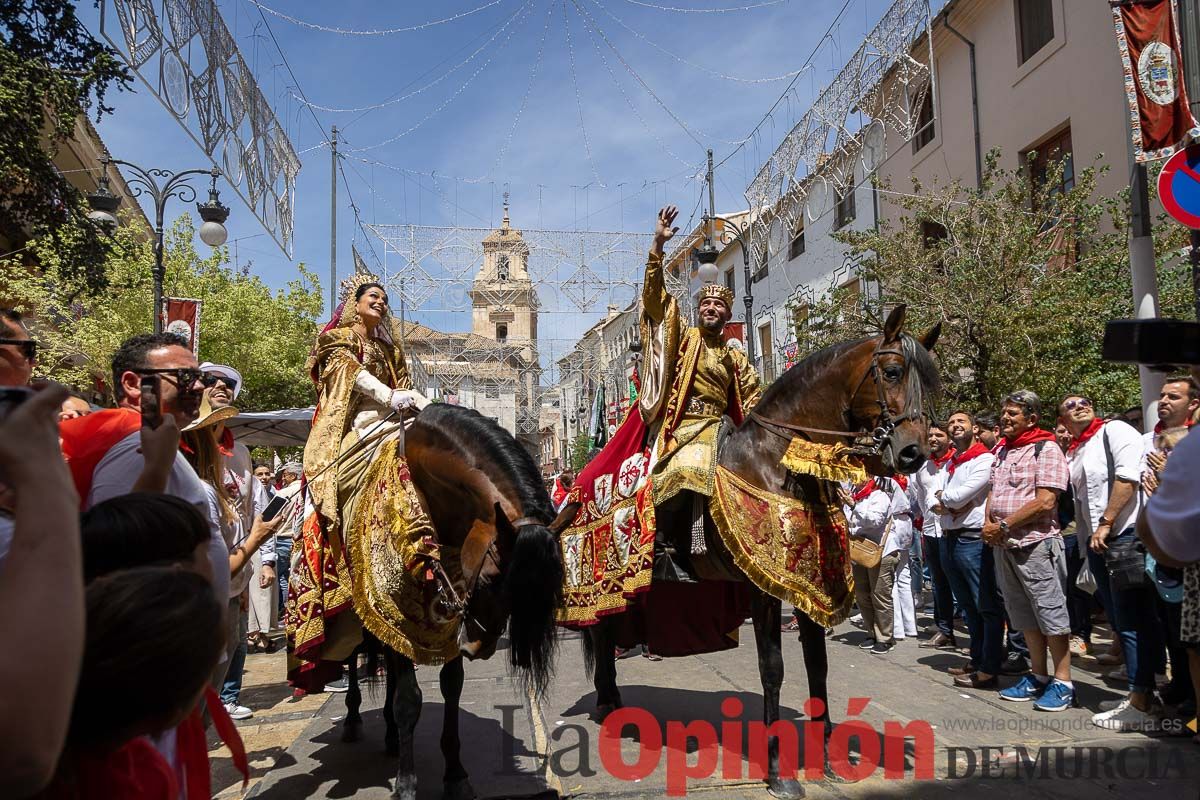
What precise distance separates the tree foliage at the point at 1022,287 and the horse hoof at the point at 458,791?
7.68 meters

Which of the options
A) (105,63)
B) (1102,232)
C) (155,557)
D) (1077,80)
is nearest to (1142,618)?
(155,557)

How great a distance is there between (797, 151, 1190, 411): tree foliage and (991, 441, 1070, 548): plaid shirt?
3866 millimetres

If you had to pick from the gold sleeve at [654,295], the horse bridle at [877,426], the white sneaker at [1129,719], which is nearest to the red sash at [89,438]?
the gold sleeve at [654,295]

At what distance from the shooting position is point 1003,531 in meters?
5.70

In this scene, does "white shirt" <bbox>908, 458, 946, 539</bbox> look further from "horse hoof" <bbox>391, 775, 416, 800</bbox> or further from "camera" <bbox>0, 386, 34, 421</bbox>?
"camera" <bbox>0, 386, 34, 421</bbox>

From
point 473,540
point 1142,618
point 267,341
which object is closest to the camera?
point 473,540

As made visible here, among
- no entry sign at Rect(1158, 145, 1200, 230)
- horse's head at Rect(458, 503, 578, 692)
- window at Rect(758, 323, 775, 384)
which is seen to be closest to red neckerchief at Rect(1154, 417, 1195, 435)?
no entry sign at Rect(1158, 145, 1200, 230)

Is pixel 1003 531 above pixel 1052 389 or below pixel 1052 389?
below

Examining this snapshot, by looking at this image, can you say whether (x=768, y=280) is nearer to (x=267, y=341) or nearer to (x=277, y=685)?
(x=267, y=341)

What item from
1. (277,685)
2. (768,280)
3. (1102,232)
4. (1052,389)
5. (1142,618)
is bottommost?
(277,685)

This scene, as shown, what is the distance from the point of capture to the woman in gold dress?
432 centimetres

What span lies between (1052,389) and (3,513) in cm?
998

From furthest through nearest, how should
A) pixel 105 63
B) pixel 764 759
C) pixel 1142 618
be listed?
pixel 105 63 → pixel 1142 618 → pixel 764 759

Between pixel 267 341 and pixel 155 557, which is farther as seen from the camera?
pixel 267 341
